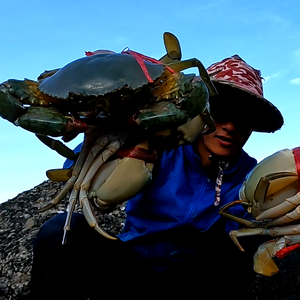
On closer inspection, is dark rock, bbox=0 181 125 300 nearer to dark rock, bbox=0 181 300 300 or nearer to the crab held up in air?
dark rock, bbox=0 181 300 300

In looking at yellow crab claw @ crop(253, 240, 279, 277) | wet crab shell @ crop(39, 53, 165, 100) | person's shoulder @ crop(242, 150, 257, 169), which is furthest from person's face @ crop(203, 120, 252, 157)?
wet crab shell @ crop(39, 53, 165, 100)

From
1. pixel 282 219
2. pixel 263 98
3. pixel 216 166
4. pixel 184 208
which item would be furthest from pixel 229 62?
pixel 282 219

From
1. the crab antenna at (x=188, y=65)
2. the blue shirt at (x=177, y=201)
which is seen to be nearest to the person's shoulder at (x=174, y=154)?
the blue shirt at (x=177, y=201)

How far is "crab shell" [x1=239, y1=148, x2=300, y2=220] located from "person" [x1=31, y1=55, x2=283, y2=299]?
14.5 inches

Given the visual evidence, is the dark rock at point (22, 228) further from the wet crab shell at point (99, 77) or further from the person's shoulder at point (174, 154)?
the wet crab shell at point (99, 77)

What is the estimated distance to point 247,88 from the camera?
1.64 metres

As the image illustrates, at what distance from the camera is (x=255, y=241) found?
172 centimetres

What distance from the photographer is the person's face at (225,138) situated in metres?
1.65

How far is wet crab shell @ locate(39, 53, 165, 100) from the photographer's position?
3.49 ft

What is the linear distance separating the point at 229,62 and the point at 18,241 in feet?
4.52

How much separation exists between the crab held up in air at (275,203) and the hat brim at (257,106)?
0.37 metres

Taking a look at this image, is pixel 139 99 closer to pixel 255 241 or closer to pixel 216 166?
→ pixel 216 166

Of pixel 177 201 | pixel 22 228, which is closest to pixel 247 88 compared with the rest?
pixel 177 201

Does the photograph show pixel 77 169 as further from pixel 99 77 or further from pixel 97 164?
pixel 99 77
